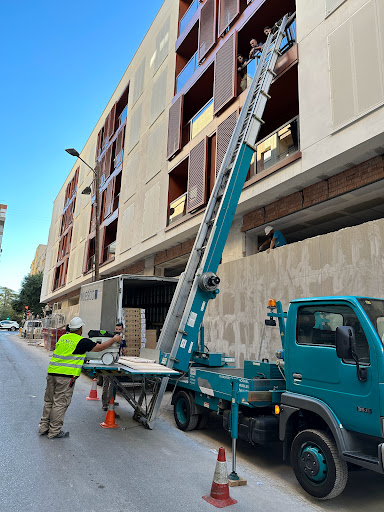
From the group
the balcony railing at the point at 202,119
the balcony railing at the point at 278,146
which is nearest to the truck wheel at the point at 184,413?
the balcony railing at the point at 278,146

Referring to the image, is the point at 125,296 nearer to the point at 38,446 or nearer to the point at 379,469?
the point at 38,446

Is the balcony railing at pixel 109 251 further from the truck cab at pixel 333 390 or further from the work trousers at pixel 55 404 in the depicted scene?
the truck cab at pixel 333 390

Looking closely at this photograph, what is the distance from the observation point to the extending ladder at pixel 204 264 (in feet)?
21.4

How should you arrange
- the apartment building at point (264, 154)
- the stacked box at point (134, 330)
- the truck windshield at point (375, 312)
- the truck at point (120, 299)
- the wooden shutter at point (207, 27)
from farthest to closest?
the wooden shutter at point (207, 27)
the stacked box at point (134, 330)
the truck at point (120, 299)
the apartment building at point (264, 154)
the truck windshield at point (375, 312)

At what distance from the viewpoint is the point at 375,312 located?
4.23m

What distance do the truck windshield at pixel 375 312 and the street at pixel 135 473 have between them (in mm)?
1986

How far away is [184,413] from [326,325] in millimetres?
3736

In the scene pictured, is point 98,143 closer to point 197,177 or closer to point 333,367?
point 197,177

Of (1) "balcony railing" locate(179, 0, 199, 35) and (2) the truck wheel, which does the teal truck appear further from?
(1) "balcony railing" locate(179, 0, 199, 35)

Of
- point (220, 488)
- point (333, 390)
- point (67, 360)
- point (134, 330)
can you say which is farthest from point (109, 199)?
point (220, 488)

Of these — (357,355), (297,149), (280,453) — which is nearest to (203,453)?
(280,453)

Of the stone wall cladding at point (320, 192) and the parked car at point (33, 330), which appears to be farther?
the parked car at point (33, 330)

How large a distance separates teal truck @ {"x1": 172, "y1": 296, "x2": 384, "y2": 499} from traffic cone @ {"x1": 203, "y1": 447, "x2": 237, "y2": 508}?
0.65 meters

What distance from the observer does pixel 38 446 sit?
17.8 ft
